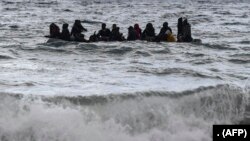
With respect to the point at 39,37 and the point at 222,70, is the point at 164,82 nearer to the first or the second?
the point at 222,70

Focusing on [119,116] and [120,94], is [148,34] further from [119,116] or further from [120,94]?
[119,116]

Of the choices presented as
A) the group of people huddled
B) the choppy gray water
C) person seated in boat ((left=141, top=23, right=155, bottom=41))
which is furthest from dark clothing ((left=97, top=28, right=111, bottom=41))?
the choppy gray water

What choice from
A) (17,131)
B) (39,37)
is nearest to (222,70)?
(17,131)

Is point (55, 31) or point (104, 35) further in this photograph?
point (104, 35)

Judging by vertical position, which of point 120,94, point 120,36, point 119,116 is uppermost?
point 120,36

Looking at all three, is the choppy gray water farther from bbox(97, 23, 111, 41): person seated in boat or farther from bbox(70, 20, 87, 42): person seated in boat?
bbox(97, 23, 111, 41): person seated in boat

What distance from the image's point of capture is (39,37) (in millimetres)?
26688

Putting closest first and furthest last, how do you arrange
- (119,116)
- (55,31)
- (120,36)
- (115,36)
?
(119,116)
(55,31)
(115,36)
(120,36)

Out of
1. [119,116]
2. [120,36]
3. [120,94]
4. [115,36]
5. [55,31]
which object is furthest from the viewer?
[120,36]

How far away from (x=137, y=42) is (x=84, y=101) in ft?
37.9

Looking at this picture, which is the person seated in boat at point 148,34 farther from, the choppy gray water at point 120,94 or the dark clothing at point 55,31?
the dark clothing at point 55,31

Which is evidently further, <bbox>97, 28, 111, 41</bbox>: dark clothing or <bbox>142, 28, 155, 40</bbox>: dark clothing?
<bbox>142, 28, 155, 40</bbox>: dark clothing

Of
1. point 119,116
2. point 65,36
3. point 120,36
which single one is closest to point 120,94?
point 119,116

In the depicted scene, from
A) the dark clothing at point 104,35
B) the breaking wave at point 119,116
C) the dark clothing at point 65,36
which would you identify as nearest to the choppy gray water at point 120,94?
the breaking wave at point 119,116
